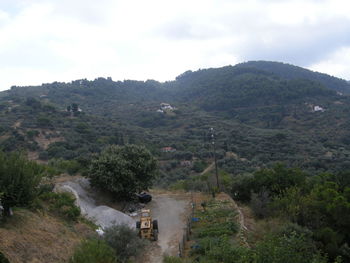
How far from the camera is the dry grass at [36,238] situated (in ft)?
31.9

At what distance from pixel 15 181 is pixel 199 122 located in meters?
78.1

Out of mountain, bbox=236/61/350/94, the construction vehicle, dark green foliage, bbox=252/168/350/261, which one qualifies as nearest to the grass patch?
the construction vehicle

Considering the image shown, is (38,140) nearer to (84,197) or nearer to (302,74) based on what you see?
(84,197)

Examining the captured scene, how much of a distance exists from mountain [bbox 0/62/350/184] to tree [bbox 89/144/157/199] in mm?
6118

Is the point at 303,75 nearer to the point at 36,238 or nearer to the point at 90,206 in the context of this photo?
the point at 90,206

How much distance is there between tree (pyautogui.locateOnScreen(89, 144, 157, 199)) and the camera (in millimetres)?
22770

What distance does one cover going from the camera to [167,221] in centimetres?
2081

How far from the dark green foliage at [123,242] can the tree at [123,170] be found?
32.4ft

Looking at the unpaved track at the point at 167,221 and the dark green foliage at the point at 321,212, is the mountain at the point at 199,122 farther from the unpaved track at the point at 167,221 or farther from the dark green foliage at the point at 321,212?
the dark green foliage at the point at 321,212

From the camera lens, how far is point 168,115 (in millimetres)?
97500

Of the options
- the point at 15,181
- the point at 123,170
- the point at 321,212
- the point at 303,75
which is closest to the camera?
the point at 15,181

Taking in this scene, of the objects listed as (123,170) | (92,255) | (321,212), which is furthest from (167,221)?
(92,255)

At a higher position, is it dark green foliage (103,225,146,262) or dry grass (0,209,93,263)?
dry grass (0,209,93,263)

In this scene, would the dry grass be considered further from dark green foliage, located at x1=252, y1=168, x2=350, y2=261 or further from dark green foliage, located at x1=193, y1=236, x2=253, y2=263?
dark green foliage, located at x1=252, y1=168, x2=350, y2=261
